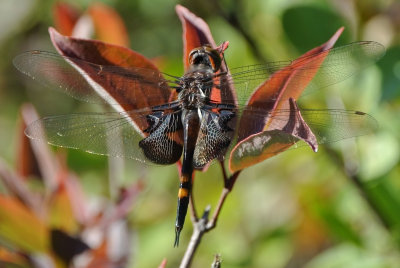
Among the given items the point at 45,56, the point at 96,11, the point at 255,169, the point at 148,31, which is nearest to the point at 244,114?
the point at 45,56

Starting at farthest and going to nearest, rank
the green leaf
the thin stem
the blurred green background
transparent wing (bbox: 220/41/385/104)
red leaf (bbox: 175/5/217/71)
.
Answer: the blurred green background
the thin stem
the green leaf
transparent wing (bbox: 220/41/385/104)
red leaf (bbox: 175/5/217/71)

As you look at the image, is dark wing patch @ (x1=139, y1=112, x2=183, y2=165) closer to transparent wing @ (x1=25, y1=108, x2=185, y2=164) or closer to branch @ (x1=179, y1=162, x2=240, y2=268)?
transparent wing @ (x1=25, y1=108, x2=185, y2=164)

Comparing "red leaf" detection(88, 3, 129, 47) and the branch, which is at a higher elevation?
"red leaf" detection(88, 3, 129, 47)

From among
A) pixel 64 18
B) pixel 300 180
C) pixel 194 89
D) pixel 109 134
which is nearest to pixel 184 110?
pixel 194 89

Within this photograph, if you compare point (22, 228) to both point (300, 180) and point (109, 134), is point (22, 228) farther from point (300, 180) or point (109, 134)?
point (300, 180)

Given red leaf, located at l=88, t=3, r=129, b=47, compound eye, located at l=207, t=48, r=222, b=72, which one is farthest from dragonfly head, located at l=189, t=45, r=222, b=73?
red leaf, located at l=88, t=3, r=129, b=47

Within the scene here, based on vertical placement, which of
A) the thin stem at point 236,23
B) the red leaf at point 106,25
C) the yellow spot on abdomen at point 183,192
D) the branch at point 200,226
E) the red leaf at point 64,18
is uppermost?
the red leaf at point 64,18

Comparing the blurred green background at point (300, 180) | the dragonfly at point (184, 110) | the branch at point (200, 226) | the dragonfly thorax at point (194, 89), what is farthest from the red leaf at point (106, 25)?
the branch at point (200, 226)

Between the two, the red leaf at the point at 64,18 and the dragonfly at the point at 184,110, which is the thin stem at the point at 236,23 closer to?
the dragonfly at the point at 184,110
